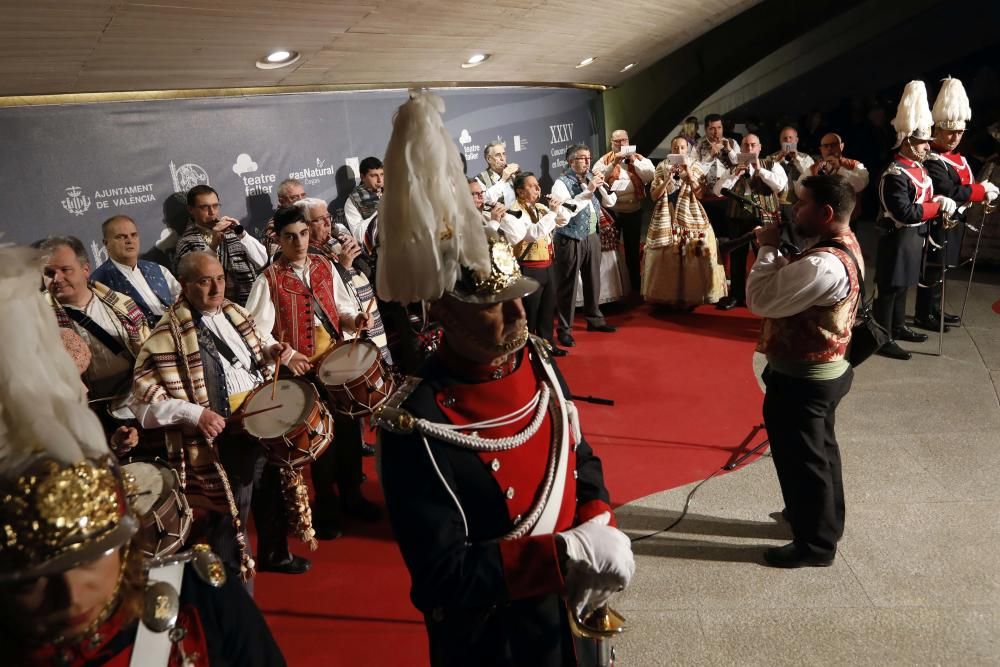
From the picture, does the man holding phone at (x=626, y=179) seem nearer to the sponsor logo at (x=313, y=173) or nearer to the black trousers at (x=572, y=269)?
the black trousers at (x=572, y=269)

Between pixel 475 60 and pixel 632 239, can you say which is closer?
pixel 475 60

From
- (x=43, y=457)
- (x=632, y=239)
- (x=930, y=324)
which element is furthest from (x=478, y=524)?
(x=632, y=239)

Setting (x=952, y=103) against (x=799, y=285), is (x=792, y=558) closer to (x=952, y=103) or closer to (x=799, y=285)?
(x=799, y=285)

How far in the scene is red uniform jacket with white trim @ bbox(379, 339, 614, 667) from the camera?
66.2 inches

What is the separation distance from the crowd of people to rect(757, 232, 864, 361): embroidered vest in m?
0.01

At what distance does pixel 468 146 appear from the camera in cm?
784

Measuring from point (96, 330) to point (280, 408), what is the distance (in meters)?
0.98

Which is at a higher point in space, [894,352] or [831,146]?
[831,146]

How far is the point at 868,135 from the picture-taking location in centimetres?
1127

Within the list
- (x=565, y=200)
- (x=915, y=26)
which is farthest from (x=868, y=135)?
(x=565, y=200)

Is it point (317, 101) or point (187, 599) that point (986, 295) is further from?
point (187, 599)

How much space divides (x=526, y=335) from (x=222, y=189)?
4536 mm

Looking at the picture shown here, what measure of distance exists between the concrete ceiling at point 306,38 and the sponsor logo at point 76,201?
2.09 ft

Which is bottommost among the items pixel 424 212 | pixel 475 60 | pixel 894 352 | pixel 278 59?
pixel 894 352
